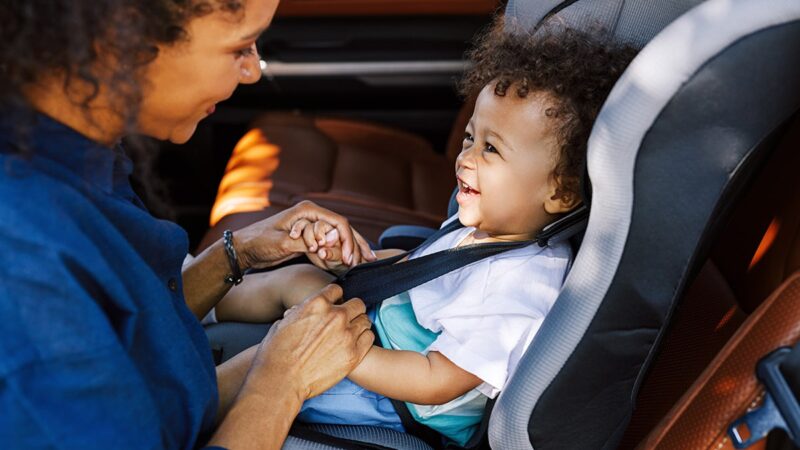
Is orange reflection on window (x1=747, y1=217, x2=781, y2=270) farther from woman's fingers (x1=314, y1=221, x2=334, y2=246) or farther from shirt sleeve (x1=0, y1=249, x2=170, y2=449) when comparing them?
shirt sleeve (x1=0, y1=249, x2=170, y2=449)

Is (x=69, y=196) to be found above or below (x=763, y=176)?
above

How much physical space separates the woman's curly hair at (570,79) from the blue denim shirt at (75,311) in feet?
2.00

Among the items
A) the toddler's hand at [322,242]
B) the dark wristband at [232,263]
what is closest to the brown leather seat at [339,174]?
the dark wristband at [232,263]

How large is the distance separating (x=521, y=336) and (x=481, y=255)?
140 millimetres

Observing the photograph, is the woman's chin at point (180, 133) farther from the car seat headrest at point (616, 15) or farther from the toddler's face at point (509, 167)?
the car seat headrest at point (616, 15)

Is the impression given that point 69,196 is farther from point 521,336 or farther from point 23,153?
point 521,336

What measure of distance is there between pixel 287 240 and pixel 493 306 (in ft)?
1.37

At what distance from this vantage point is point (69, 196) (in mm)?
872

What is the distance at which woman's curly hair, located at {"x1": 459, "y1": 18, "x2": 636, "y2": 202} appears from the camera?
1229mm

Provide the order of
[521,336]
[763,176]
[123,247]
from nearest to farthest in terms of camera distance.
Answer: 1. [123,247]
2. [521,336]
3. [763,176]

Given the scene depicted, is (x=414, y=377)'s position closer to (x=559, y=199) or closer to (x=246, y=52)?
(x=559, y=199)

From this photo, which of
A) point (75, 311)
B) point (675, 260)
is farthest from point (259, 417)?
point (675, 260)

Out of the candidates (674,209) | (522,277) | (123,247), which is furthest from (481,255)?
(123,247)

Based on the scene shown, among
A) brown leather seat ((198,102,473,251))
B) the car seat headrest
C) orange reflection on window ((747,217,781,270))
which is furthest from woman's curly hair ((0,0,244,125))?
brown leather seat ((198,102,473,251))
